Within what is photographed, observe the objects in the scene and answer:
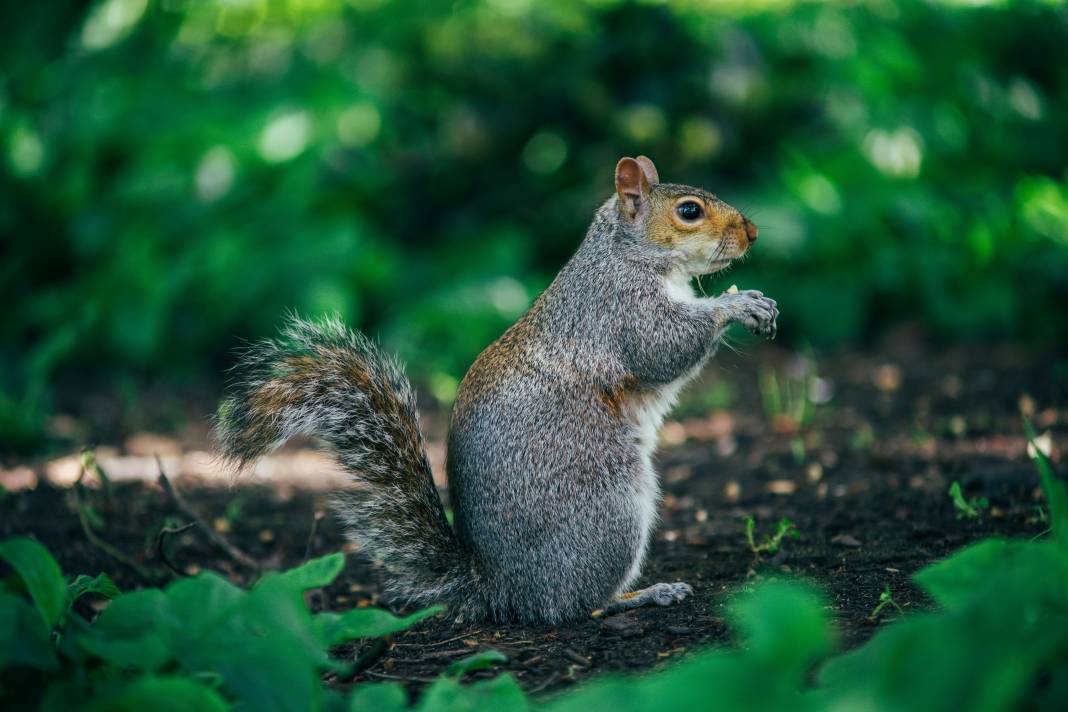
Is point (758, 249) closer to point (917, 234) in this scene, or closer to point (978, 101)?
point (917, 234)

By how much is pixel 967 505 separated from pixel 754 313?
32.8 inches

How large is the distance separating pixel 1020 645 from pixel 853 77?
524 centimetres

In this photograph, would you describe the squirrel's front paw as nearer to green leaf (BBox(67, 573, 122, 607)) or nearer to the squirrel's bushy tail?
the squirrel's bushy tail

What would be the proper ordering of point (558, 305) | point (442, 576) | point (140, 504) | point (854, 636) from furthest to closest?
point (140, 504) → point (558, 305) → point (442, 576) → point (854, 636)

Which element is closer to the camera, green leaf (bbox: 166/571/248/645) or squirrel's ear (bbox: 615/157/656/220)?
green leaf (bbox: 166/571/248/645)

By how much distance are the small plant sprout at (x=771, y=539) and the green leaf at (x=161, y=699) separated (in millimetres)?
1655

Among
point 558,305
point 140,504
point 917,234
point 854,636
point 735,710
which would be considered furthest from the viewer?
point 917,234

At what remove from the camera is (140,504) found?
12.8ft

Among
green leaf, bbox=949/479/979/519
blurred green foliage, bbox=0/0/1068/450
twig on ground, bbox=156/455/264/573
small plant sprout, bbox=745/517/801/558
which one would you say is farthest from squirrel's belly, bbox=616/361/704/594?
blurred green foliage, bbox=0/0/1068/450

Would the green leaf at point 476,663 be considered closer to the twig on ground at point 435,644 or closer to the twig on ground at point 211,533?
the twig on ground at point 435,644

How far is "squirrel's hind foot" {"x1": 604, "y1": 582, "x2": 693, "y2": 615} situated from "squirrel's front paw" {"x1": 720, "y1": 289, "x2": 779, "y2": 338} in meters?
0.74

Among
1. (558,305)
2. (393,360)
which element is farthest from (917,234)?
(393,360)

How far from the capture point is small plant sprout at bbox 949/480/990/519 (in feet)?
9.63

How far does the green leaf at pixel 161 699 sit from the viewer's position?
1.59m
